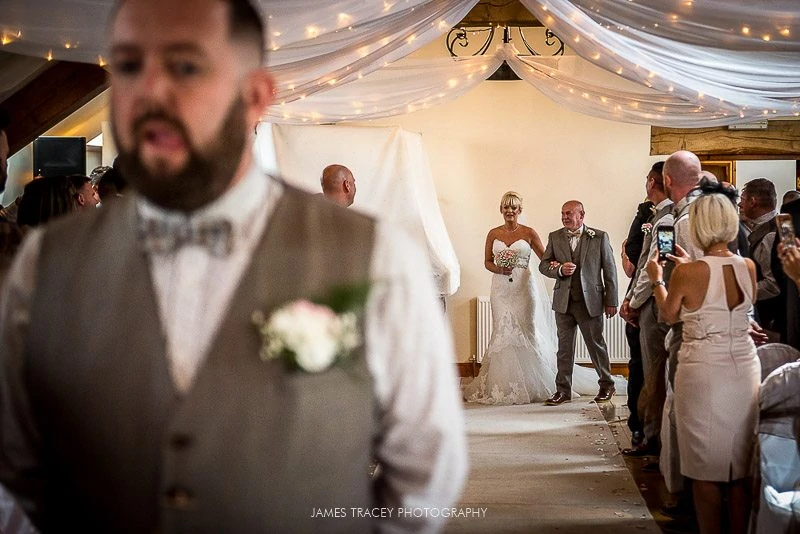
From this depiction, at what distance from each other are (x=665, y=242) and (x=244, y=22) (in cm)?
307

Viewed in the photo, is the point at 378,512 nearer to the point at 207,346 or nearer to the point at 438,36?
the point at 207,346

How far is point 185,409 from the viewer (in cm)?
131

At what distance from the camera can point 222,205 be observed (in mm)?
1360

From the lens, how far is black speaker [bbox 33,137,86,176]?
16.3ft

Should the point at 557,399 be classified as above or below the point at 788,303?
below

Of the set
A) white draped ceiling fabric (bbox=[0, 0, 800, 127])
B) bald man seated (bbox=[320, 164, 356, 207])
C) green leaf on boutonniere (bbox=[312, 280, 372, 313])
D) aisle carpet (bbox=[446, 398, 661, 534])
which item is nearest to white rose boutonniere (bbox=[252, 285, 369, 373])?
green leaf on boutonniere (bbox=[312, 280, 372, 313])

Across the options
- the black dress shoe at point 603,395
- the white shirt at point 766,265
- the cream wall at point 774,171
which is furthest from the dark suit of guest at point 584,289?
the cream wall at point 774,171

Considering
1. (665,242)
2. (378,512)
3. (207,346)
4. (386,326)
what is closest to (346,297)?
(386,326)

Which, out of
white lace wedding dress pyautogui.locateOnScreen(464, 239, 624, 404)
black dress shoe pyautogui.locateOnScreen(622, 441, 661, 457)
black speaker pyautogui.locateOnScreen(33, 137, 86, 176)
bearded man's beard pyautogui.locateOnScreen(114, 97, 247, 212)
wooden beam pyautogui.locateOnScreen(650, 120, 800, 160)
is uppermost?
wooden beam pyautogui.locateOnScreen(650, 120, 800, 160)

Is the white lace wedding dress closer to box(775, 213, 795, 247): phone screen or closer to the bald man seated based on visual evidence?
the bald man seated

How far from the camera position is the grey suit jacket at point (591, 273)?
25.8 feet

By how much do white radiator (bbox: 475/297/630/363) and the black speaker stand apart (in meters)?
5.15

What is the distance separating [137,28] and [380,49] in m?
2.75

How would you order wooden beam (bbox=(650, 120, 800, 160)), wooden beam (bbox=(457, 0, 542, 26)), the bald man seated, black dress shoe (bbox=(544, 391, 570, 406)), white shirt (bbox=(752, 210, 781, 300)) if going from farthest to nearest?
wooden beam (bbox=(650, 120, 800, 160)) → black dress shoe (bbox=(544, 391, 570, 406)) → wooden beam (bbox=(457, 0, 542, 26)) → white shirt (bbox=(752, 210, 781, 300)) → the bald man seated
